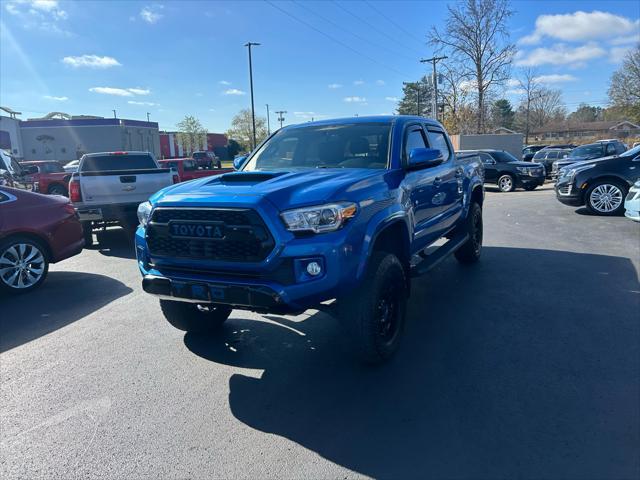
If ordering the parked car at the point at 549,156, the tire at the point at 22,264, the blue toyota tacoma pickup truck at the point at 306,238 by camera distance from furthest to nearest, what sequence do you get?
1. the parked car at the point at 549,156
2. the tire at the point at 22,264
3. the blue toyota tacoma pickup truck at the point at 306,238

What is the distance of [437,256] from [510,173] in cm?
1488

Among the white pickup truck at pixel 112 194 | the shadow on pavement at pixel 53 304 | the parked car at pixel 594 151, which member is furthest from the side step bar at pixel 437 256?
the parked car at pixel 594 151

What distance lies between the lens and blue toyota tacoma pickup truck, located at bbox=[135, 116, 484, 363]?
123 inches

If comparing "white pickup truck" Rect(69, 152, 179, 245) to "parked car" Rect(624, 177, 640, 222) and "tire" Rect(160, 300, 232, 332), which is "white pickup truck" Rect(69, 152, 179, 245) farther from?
"parked car" Rect(624, 177, 640, 222)

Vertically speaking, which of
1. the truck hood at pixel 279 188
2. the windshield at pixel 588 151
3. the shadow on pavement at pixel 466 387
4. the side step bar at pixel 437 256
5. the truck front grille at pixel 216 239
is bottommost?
the shadow on pavement at pixel 466 387

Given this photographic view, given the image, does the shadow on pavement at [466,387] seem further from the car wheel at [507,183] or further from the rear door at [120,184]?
the car wheel at [507,183]

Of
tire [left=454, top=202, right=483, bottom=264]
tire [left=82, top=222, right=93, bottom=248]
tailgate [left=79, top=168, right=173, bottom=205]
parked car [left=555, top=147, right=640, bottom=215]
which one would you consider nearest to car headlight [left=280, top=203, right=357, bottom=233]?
tire [left=454, top=202, right=483, bottom=264]

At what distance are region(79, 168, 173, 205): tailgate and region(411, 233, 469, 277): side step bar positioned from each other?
6.19 m

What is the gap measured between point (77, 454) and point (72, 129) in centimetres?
6114

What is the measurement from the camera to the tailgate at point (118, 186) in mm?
8992

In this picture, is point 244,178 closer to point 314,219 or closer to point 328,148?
point 314,219

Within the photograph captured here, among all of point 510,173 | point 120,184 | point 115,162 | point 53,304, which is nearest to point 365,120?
point 53,304

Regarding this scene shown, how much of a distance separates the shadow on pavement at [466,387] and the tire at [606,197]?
20.4 feet

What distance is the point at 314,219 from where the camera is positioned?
3.16m
